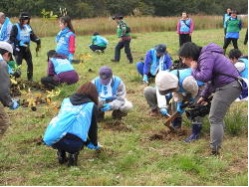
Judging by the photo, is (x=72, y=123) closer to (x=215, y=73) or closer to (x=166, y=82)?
(x=166, y=82)

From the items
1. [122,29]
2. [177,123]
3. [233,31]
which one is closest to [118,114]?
[177,123]

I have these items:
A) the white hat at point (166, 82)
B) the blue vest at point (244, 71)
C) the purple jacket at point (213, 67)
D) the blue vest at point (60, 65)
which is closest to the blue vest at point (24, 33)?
the blue vest at point (60, 65)

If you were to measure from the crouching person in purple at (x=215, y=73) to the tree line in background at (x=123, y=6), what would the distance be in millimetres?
27669

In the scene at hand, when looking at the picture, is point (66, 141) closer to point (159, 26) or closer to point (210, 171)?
point (210, 171)

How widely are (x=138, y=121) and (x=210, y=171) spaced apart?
2.53m

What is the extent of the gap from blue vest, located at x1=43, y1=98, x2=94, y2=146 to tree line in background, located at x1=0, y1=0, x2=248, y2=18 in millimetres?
27641

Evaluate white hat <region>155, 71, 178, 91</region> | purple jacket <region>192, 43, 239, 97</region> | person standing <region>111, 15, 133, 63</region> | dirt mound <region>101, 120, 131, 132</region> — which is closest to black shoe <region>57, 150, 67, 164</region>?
white hat <region>155, 71, 178, 91</region>

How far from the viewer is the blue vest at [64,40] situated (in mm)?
10500

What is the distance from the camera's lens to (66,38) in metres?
10.5

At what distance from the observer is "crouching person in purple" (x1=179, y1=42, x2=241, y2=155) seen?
17.9 ft

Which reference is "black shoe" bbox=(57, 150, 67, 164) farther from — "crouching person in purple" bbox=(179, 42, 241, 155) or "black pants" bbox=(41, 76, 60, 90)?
"black pants" bbox=(41, 76, 60, 90)

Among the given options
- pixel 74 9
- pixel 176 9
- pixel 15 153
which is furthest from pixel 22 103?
pixel 176 9

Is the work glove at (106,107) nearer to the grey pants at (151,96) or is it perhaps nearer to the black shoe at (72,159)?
the grey pants at (151,96)

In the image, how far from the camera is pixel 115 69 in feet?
44.3
